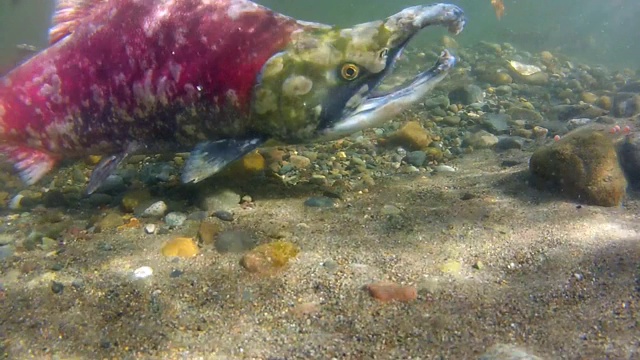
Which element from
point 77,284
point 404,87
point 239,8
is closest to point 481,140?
point 404,87

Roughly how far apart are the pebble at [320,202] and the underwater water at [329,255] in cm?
2

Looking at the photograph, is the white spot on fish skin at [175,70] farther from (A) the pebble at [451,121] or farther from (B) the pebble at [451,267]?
(A) the pebble at [451,121]

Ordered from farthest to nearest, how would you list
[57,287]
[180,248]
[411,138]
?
1. [411,138]
2. [180,248]
3. [57,287]

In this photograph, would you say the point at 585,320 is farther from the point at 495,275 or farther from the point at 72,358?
the point at 72,358

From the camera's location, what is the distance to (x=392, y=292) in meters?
2.60

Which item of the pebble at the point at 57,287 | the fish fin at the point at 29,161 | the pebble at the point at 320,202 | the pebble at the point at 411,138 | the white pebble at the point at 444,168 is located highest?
the fish fin at the point at 29,161

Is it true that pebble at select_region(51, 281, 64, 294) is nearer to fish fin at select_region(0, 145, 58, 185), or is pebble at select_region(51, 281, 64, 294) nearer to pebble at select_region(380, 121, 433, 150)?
fish fin at select_region(0, 145, 58, 185)

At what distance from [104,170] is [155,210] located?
24.7 inches

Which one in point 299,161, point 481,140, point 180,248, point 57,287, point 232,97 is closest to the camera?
point 57,287

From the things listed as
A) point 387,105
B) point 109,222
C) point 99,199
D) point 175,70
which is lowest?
point 99,199

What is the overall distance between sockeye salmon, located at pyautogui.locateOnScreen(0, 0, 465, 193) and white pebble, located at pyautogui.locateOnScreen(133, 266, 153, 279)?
2.60 feet

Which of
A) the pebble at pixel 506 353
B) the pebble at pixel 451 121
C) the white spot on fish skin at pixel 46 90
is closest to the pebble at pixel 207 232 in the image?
the white spot on fish skin at pixel 46 90

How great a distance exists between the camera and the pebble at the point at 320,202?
12.4 feet

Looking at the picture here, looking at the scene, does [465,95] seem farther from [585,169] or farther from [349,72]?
[349,72]
